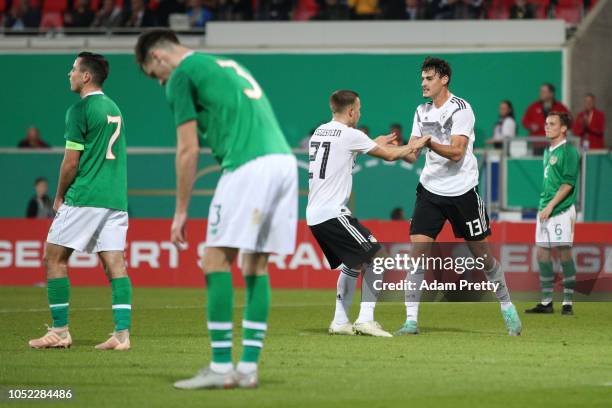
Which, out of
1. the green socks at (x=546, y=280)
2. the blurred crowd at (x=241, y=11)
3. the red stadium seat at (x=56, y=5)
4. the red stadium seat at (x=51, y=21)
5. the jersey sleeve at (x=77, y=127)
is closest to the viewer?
the jersey sleeve at (x=77, y=127)

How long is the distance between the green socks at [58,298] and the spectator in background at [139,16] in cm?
1695

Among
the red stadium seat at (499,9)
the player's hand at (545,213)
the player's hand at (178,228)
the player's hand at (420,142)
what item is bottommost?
the player's hand at (545,213)

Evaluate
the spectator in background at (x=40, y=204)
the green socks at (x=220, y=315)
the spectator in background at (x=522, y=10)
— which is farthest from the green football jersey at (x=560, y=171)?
the spectator in background at (x=522, y=10)

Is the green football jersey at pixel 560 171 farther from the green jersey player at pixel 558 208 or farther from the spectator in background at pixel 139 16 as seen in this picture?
the spectator in background at pixel 139 16

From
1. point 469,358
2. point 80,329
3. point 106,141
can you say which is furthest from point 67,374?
point 80,329

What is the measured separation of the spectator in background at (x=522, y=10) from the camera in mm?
25141

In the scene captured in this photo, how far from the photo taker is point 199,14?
2647 centimetres

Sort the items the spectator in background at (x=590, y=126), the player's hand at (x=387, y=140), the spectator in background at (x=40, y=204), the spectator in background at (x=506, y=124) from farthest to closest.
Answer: the spectator in background at (x=590, y=126) → the spectator in background at (x=506, y=124) → the spectator in background at (x=40, y=204) → the player's hand at (x=387, y=140)

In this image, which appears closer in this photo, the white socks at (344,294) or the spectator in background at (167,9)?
the white socks at (344,294)

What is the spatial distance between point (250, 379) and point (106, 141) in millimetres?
3150

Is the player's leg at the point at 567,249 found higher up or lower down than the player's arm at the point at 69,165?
lower down

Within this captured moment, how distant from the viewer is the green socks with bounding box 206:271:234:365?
752cm

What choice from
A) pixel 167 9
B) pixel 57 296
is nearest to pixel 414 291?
pixel 57 296

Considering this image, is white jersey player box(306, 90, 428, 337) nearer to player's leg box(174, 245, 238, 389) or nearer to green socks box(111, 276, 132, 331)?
green socks box(111, 276, 132, 331)
